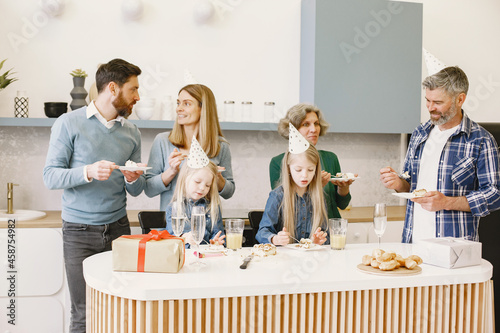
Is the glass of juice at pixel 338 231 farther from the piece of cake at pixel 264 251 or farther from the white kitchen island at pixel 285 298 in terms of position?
the piece of cake at pixel 264 251

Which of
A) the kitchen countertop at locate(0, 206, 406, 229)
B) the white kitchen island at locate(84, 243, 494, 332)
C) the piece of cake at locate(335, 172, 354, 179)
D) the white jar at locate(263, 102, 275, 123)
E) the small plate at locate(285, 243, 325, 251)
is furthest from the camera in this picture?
the white jar at locate(263, 102, 275, 123)

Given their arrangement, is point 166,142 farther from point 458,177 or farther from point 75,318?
point 458,177

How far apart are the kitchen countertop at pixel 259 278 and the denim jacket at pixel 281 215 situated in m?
0.36

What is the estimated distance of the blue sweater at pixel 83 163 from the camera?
2.40 m

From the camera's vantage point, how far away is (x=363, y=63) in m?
3.79

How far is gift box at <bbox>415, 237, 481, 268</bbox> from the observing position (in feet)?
6.51

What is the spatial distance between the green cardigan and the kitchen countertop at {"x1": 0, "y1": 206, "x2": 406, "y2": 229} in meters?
0.69

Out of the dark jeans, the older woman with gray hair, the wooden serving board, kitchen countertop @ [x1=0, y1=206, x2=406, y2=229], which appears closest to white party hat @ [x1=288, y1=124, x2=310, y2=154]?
the older woman with gray hair

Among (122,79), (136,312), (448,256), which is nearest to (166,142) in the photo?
(122,79)

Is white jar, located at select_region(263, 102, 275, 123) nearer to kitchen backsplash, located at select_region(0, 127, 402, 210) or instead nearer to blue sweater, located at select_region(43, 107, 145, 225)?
kitchen backsplash, located at select_region(0, 127, 402, 210)

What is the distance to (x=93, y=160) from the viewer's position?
2471mm

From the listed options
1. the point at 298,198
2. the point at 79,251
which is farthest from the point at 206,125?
the point at 79,251

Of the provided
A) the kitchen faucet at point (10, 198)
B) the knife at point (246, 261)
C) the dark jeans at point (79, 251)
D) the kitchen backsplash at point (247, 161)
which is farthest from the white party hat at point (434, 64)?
the kitchen faucet at point (10, 198)

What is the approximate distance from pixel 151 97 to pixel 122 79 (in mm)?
1222
